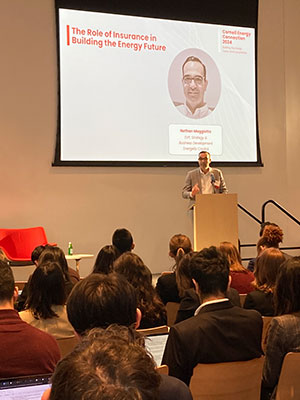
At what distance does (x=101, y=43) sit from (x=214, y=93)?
6.08ft

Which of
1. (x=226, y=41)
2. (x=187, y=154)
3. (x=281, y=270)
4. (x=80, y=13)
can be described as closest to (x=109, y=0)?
(x=80, y=13)

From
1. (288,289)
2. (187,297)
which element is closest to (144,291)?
(187,297)

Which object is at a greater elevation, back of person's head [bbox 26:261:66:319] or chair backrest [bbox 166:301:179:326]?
back of person's head [bbox 26:261:66:319]

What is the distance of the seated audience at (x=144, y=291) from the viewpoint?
2.85 metres

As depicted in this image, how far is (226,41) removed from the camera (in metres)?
8.28

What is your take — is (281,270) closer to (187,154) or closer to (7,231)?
(7,231)

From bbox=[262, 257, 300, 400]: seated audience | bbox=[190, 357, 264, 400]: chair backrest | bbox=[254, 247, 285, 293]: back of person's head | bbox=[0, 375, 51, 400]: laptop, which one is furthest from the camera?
bbox=[254, 247, 285, 293]: back of person's head

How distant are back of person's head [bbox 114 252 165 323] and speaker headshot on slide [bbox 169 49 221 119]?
5.17 metres

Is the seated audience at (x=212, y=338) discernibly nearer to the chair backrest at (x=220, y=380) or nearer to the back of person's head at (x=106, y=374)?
the chair backrest at (x=220, y=380)

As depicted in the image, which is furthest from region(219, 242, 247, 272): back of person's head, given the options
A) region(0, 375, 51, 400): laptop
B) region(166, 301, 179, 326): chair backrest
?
region(0, 375, 51, 400): laptop

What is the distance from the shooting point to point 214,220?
6.18m

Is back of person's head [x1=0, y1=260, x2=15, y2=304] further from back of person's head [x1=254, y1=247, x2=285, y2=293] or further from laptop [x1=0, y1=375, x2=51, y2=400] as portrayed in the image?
back of person's head [x1=254, y1=247, x2=285, y2=293]

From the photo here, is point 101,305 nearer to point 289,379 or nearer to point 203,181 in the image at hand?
point 289,379

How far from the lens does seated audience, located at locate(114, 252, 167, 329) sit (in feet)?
9.36
